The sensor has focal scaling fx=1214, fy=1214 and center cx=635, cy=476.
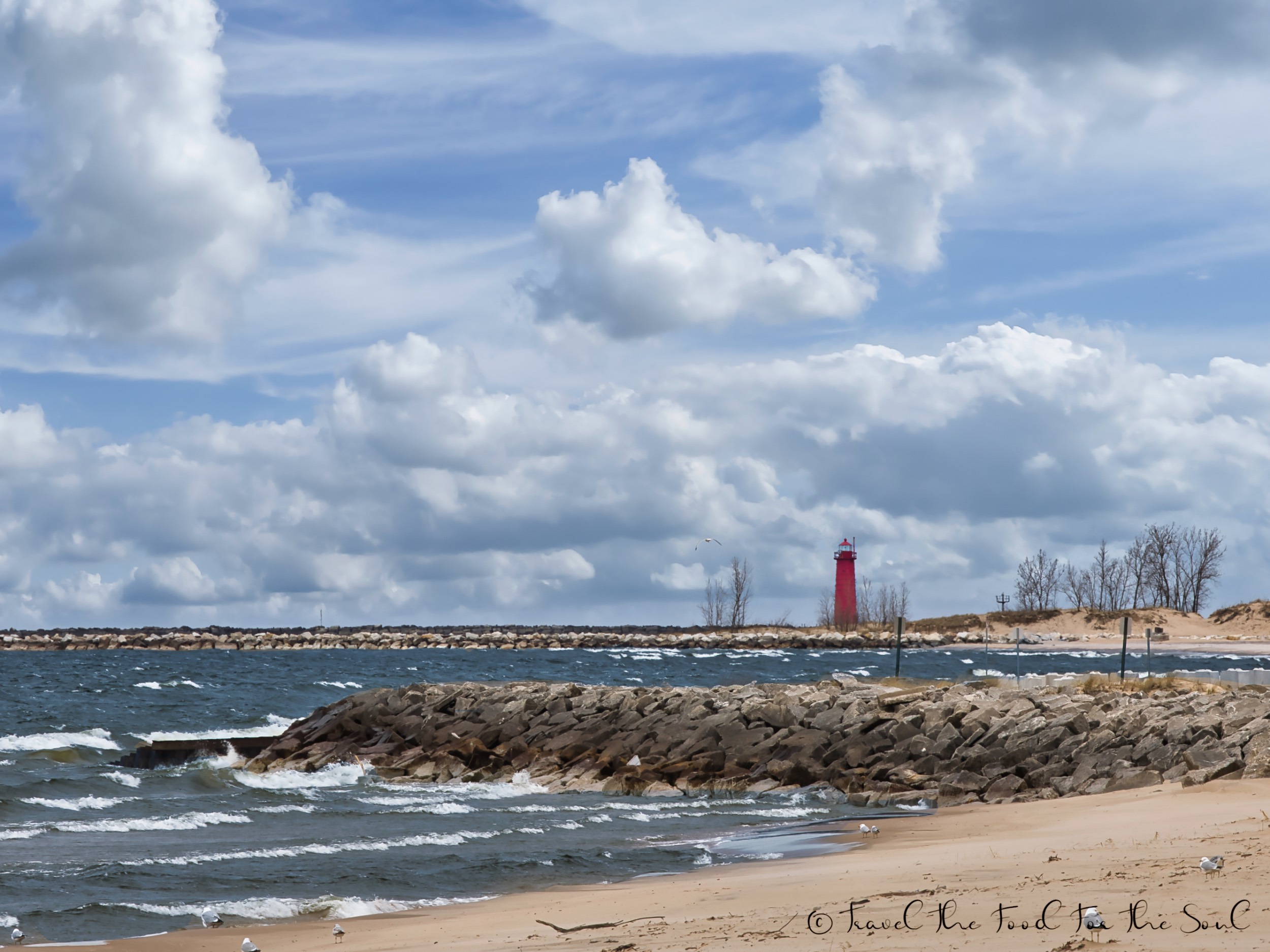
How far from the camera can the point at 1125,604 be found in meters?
110

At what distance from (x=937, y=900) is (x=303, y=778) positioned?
18074 mm

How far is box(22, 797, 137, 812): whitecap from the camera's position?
19562 mm

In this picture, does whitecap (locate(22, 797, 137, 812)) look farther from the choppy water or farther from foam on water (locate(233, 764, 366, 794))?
foam on water (locate(233, 764, 366, 794))

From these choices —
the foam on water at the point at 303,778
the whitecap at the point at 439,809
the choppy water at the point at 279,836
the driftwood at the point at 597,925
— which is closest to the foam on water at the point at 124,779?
the choppy water at the point at 279,836

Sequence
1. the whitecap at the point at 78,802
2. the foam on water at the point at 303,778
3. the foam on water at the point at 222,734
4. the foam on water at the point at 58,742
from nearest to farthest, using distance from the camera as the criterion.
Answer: the whitecap at the point at 78,802 → the foam on water at the point at 303,778 → the foam on water at the point at 58,742 → the foam on water at the point at 222,734

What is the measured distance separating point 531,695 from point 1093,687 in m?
A: 12.2

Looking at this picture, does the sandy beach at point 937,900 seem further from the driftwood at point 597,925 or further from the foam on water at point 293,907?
the foam on water at point 293,907

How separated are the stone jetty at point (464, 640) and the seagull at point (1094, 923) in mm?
87128

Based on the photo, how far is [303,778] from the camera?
Result: 2367 centimetres

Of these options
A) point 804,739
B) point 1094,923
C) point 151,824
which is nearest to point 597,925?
point 1094,923

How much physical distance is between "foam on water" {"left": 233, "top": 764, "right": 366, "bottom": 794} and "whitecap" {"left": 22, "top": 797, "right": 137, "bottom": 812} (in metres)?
2.33

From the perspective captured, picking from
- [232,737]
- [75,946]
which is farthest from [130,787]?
[75,946]

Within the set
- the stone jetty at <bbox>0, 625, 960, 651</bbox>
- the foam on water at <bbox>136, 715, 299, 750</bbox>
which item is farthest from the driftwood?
the stone jetty at <bbox>0, 625, 960, 651</bbox>

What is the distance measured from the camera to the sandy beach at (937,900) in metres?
6.77
